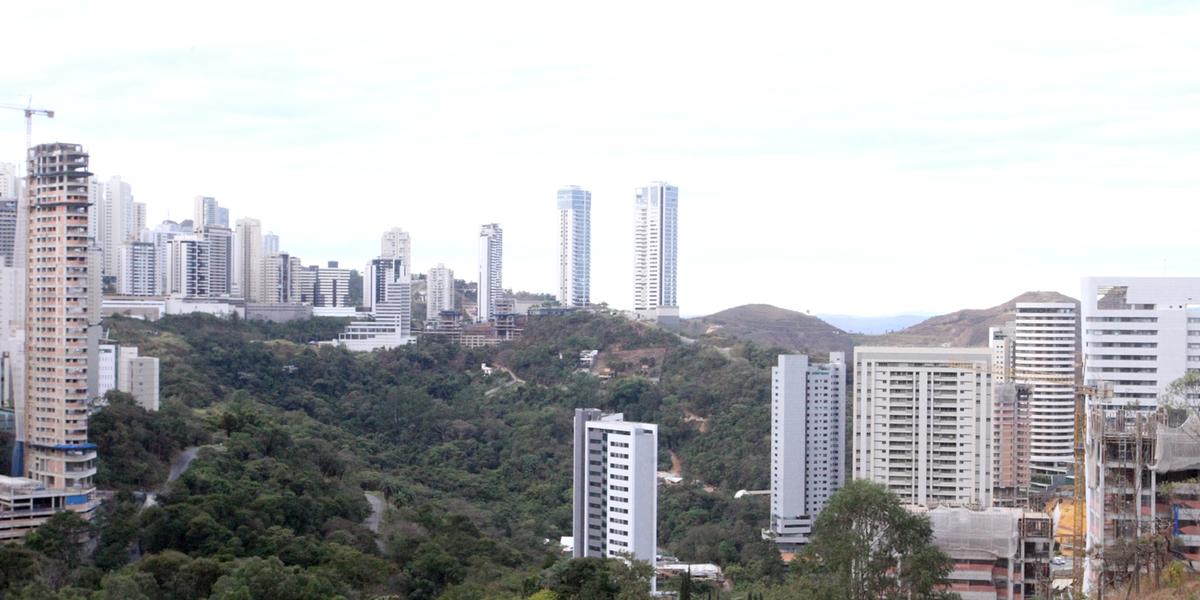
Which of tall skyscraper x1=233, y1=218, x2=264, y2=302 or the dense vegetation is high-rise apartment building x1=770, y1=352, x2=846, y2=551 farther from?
tall skyscraper x1=233, y1=218, x2=264, y2=302

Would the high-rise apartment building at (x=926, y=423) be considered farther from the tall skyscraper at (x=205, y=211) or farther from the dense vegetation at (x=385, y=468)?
the tall skyscraper at (x=205, y=211)

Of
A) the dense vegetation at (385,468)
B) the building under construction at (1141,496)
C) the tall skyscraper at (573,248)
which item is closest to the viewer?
the building under construction at (1141,496)

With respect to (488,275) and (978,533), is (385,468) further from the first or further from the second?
(488,275)

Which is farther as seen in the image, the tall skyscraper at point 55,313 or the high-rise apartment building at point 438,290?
the high-rise apartment building at point 438,290

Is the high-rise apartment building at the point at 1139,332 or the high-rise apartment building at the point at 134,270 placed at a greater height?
the high-rise apartment building at the point at 134,270

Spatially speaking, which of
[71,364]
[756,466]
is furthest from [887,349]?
[71,364]

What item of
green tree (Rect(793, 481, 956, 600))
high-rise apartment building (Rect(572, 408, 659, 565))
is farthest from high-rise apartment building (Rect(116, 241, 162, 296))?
green tree (Rect(793, 481, 956, 600))

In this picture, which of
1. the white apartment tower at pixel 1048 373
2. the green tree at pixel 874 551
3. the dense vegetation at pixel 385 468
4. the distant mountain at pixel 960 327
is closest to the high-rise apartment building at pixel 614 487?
→ the dense vegetation at pixel 385 468
